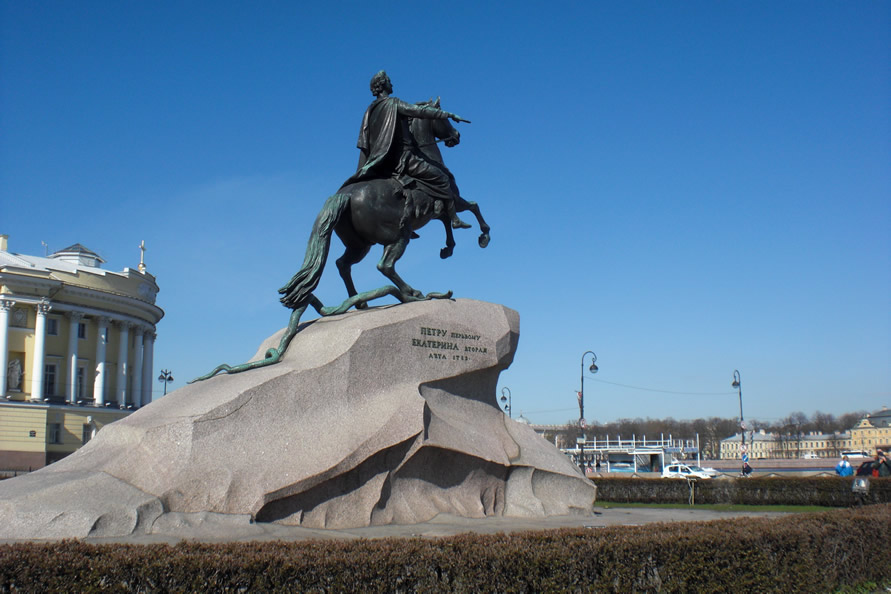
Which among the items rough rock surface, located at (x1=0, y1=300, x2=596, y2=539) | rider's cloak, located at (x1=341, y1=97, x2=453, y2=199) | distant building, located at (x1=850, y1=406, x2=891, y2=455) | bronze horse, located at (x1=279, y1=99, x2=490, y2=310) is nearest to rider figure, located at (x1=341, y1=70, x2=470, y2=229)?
rider's cloak, located at (x1=341, y1=97, x2=453, y2=199)

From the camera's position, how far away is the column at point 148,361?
6725 cm

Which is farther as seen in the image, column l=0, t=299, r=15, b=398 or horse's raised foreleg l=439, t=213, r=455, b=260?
column l=0, t=299, r=15, b=398

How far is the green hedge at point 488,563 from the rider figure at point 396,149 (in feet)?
22.5

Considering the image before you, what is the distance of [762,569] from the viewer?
762cm

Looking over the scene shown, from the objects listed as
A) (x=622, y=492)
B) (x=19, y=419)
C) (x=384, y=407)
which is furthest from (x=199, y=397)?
(x=19, y=419)

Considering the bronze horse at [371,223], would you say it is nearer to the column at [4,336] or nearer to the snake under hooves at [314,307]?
the snake under hooves at [314,307]

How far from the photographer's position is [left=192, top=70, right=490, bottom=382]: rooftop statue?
11.9 metres

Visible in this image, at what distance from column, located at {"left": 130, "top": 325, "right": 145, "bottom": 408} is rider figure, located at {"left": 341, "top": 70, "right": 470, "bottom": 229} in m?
57.7

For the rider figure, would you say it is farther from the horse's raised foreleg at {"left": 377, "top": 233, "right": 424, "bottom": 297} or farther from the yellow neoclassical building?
the yellow neoclassical building

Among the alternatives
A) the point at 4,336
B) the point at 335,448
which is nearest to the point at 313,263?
the point at 335,448

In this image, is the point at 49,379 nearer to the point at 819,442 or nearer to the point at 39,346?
the point at 39,346

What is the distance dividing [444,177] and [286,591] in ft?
27.5

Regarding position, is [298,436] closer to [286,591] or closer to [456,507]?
[456,507]

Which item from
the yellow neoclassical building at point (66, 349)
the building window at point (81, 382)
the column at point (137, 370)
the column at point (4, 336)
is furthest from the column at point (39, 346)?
the column at point (137, 370)
